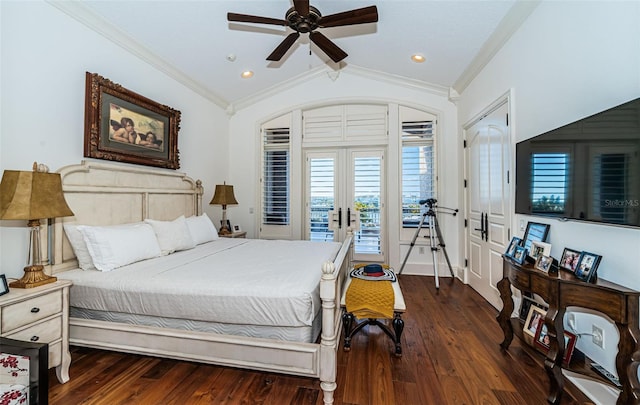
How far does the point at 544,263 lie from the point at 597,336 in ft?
1.65

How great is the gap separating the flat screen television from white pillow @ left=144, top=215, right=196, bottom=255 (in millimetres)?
3370

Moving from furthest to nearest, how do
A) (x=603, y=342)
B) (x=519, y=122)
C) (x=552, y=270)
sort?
(x=519, y=122) < (x=552, y=270) < (x=603, y=342)

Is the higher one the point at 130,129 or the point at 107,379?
the point at 130,129

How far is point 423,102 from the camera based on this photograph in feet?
15.1

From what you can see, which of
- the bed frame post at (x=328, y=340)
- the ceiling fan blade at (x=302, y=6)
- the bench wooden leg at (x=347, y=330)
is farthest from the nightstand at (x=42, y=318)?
the ceiling fan blade at (x=302, y=6)

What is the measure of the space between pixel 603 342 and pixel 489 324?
1087 millimetres

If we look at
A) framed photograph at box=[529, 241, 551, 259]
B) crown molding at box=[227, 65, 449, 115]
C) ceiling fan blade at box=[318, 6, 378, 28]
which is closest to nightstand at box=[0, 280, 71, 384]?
ceiling fan blade at box=[318, 6, 378, 28]

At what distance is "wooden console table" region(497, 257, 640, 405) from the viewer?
1.39 m

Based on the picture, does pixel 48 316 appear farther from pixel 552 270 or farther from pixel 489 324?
pixel 489 324

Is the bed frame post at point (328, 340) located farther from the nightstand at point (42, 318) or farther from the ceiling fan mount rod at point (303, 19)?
the ceiling fan mount rod at point (303, 19)

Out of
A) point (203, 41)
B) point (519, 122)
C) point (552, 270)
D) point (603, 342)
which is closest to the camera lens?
point (603, 342)

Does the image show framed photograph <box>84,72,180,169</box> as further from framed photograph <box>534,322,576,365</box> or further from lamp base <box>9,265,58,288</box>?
framed photograph <box>534,322,576,365</box>

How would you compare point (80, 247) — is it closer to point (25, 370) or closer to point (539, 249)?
point (25, 370)

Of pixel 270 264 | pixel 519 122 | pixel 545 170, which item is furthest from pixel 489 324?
pixel 270 264
